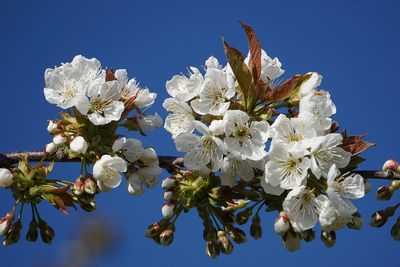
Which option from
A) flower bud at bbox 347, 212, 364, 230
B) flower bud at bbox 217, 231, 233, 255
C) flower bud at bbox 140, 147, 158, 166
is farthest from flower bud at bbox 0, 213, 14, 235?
flower bud at bbox 347, 212, 364, 230

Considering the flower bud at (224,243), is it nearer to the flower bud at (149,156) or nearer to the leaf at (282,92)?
the flower bud at (149,156)

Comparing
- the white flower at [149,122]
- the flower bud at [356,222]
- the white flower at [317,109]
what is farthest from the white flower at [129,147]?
the flower bud at [356,222]

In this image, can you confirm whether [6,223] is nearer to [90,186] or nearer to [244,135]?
[90,186]

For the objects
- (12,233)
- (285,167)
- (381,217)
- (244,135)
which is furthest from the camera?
(12,233)

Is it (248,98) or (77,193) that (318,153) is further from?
(77,193)

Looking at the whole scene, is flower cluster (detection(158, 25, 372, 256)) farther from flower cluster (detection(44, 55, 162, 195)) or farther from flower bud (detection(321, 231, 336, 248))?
flower cluster (detection(44, 55, 162, 195))

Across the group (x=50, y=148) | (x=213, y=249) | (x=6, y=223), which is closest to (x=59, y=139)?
(x=50, y=148)
